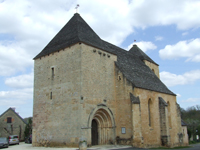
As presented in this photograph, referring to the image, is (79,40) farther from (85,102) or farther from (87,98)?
(85,102)

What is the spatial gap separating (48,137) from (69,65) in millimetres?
6811

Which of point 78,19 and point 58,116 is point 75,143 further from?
point 78,19

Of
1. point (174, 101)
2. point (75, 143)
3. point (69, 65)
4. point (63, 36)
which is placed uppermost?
point (63, 36)

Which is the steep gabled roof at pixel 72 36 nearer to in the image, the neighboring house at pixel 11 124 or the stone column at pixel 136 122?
the stone column at pixel 136 122

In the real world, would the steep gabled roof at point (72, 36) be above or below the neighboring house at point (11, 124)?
above

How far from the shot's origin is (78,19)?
2262 centimetres

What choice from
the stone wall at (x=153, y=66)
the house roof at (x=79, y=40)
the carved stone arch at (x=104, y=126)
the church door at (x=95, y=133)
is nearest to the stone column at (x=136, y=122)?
the house roof at (x=79, y=40)

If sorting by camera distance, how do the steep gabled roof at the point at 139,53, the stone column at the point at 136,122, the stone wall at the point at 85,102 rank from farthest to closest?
1. the steep gabled roof at the point at 139,53
2. the stone column at the point at 136,122
3. the stone wall at the point at 85,102

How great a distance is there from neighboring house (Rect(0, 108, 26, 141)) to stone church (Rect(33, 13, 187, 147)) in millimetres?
15594

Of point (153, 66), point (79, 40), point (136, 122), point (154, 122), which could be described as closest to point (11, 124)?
point (79, 40)

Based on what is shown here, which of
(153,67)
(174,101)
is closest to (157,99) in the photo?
(174,101)

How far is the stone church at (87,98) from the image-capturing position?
18.1 meters

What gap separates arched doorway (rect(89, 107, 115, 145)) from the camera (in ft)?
66.0

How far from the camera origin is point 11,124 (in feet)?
114
